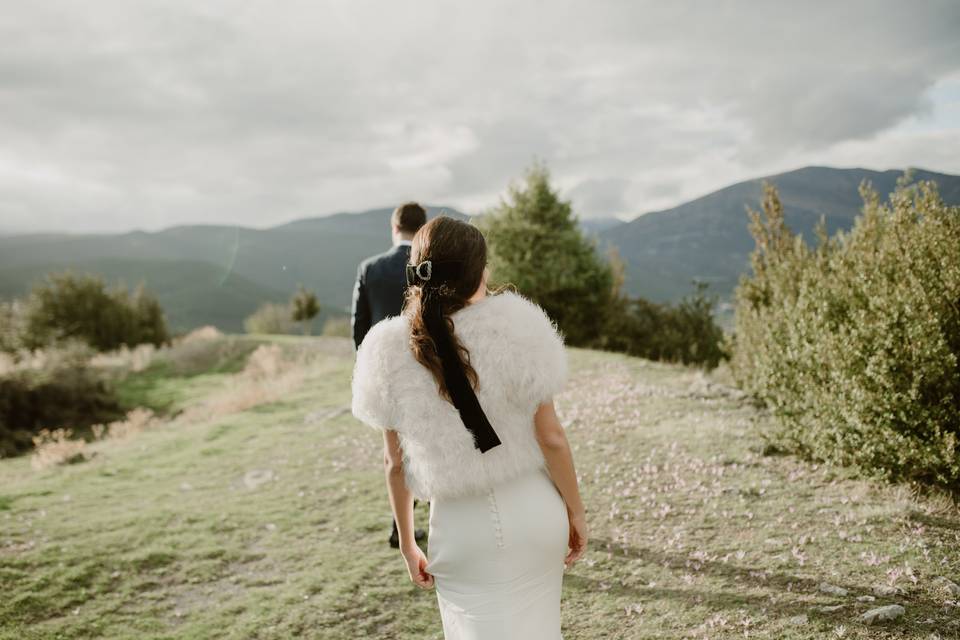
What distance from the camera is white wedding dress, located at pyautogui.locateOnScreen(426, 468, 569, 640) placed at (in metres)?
2.71

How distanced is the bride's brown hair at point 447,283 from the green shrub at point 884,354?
17.0ft

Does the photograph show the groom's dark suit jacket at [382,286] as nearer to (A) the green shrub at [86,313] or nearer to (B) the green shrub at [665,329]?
(B) the green shrub at [665,329]

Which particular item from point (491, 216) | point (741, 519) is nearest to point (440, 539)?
point (741, 519)

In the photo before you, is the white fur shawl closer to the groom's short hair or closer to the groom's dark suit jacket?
the groom's dark suit jacket

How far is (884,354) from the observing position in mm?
5867

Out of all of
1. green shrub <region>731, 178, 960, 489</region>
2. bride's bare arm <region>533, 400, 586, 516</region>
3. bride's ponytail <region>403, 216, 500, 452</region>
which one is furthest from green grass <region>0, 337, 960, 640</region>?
bride's ponytail <region>403, 216, 500, 452</region>

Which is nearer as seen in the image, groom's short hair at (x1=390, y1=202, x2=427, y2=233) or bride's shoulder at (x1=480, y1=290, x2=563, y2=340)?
bride's shoulder at (x1=480, y1=290, x2=563, y2=340)

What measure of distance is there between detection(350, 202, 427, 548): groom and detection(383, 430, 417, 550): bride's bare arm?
2570 mm

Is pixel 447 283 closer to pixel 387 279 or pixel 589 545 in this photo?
pixel 387 279

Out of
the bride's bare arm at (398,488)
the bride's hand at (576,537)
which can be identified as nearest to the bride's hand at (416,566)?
the bride's bare arm at (398,488)

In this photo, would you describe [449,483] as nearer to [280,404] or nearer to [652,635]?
[652,635]

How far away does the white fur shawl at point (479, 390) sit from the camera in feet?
8.59

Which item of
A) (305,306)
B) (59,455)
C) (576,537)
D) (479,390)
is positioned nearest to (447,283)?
(479,390)

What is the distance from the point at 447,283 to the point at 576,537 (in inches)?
59.8
